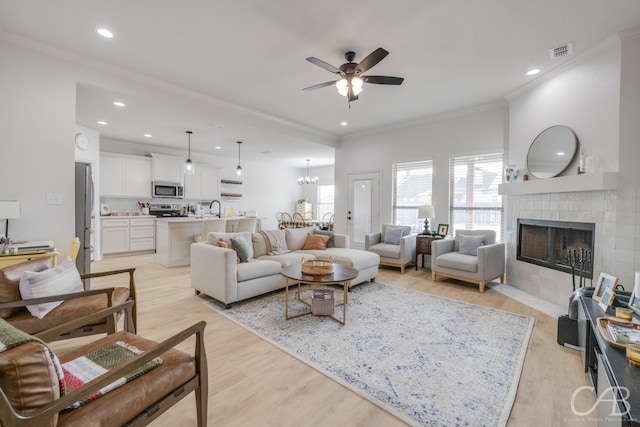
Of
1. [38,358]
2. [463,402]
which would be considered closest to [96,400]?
[38,358]

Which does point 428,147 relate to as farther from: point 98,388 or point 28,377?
point 28,377

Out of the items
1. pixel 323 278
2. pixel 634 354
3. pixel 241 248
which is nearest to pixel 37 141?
pixel 241 248

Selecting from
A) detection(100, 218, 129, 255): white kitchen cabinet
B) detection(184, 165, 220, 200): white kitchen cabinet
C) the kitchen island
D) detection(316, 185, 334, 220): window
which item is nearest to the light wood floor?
the kitchen island

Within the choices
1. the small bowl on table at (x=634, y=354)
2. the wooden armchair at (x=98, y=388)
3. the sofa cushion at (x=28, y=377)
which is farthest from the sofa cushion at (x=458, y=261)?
the sofa cushion at (x=28, y=377)

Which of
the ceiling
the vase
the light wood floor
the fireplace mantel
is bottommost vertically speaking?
the light wood floor

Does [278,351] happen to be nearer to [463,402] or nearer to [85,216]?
[463,402]

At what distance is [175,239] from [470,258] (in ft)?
16.9

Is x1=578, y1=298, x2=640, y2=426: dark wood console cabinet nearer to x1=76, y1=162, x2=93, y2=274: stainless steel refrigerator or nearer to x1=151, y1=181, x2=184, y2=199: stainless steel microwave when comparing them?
x1=76, y1=162, x2=93, y2=274: stainless steel refrigerator

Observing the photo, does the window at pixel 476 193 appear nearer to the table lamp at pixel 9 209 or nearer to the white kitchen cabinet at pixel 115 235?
the table lamp at pixel 9 209

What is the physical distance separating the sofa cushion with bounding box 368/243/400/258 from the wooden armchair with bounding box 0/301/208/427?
4036 mm

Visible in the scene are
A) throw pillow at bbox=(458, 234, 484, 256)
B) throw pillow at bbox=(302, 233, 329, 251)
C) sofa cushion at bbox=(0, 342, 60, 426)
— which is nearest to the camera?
sofa cushion at bbox=(0, 342, 60, 426)

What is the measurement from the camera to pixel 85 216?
141 inches

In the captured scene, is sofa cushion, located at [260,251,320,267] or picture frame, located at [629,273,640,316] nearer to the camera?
picture frame, located at [629,273,640,316]

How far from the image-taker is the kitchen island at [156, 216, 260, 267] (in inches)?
210
